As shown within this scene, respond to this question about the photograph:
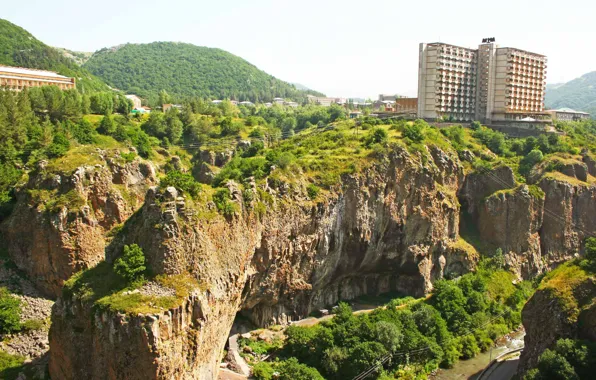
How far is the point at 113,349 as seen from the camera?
26.0 metres

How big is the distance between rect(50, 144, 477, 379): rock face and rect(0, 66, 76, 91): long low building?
1843 inches

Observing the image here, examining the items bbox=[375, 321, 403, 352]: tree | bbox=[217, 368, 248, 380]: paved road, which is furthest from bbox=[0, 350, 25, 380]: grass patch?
bbox=[375, 321, 403, 352]: tree

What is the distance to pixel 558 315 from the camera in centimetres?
3134

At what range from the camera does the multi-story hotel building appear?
67.7 metres

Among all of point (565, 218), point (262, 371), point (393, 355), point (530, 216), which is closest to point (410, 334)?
point (393, 355)

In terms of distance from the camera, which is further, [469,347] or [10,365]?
[469,347]

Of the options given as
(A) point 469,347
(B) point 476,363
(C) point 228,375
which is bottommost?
(B) point 476,363

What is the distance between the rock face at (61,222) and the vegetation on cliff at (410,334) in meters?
15.5

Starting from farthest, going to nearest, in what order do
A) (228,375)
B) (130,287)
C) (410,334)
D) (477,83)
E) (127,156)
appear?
(477,83) → (127,156) → (410,334) → (228,375) → (130,287)

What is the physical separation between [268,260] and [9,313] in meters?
17.0

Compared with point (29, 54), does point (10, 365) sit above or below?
below

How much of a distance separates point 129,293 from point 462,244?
34.6m

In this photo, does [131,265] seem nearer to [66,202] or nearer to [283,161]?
[66,202]

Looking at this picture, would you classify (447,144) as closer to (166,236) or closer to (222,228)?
(222,228)
